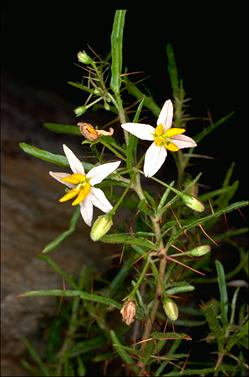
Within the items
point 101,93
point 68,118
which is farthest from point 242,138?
point 101,93

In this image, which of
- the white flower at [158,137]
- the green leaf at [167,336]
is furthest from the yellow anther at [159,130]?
the green leaf at [167,336]

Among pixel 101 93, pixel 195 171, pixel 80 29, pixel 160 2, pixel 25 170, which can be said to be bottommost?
pixel 25 170

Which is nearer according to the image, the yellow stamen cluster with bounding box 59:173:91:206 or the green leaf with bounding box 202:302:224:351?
the yellow stamen cluster with bounding box 59:173:91:206

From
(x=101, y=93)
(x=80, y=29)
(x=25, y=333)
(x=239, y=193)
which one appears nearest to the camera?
(x=101, y=93)

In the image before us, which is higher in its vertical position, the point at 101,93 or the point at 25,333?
the point at 101,93

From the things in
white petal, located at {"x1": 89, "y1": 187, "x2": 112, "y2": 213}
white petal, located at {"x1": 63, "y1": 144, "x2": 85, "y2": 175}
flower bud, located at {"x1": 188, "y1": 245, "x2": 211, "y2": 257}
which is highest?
white petal, located at {"x1": 63, "y1": 144, "x2": 85, "y2": 175}

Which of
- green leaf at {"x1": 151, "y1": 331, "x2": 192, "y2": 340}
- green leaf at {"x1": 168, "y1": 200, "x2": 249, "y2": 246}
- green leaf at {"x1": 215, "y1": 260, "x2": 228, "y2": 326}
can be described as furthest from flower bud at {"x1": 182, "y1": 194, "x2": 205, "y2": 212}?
green leaf at {"x1": 215, "y1": 260, "x2": 228, "y2": 326}

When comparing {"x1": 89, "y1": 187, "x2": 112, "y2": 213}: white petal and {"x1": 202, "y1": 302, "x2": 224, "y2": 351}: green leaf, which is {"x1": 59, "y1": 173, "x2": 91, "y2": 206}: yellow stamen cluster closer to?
{"x1": 89, "y1": 187, "x2": 112, "y2": 213}: white petal

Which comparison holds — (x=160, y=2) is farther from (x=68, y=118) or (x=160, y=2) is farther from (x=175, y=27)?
(x=68, y=118)
